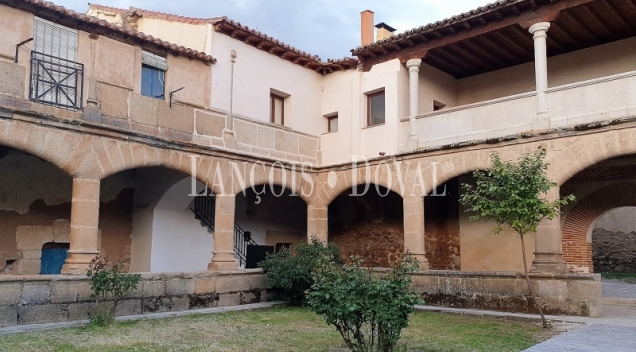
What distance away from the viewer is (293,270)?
35.9 feet

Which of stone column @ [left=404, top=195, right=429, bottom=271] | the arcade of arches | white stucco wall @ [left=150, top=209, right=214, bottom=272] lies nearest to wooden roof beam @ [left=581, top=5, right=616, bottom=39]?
the arcade of arches

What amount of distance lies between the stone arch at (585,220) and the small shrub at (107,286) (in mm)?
9235

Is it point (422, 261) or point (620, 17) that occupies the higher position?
point (620, 17)

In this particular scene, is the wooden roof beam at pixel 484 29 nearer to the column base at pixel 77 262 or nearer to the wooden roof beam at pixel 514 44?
the wooden roof beam at pixel 514 44

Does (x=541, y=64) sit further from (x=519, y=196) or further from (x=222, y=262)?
(x=222, y=262)

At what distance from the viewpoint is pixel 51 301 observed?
8492 millimetres

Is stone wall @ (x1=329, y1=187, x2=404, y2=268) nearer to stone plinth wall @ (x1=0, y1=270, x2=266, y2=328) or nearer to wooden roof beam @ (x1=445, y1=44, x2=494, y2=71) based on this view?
wooden roof beam @ (x1=445, y1=44, x2=494, y2=71)

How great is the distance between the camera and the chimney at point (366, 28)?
1478 cm

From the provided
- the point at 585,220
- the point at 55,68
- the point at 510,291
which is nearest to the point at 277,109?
the point at 55,68

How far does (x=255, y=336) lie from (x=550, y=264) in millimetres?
5629

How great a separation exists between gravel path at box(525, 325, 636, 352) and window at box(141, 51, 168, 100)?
28.0ft

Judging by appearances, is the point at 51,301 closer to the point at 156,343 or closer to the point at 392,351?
the point at 156,343

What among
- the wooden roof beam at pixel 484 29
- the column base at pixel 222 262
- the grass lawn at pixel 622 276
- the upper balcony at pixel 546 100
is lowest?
the grass lawn at pixel 622 276

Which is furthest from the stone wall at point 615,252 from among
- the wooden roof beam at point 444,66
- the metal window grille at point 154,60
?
the metal window grille at point 154,60
